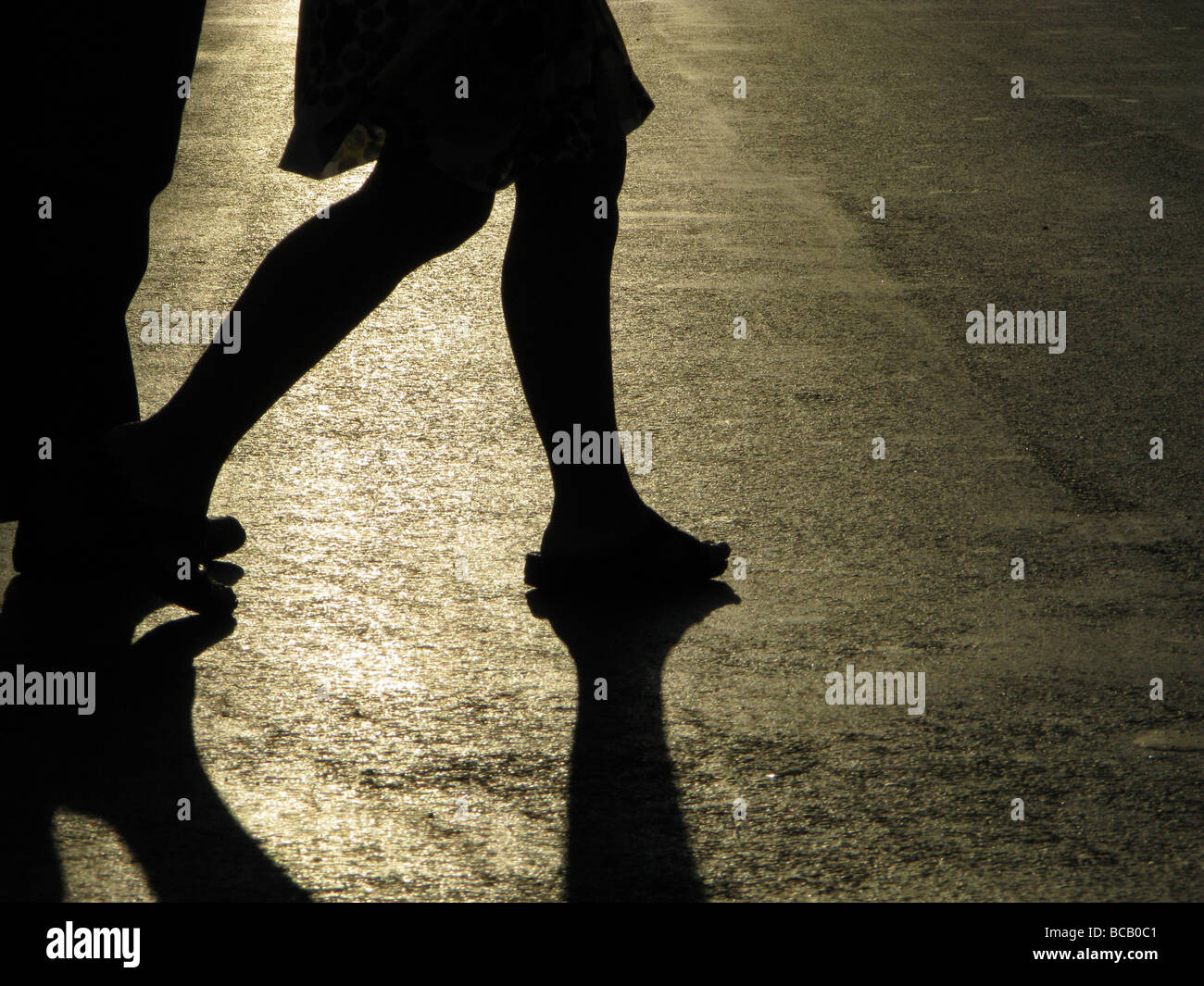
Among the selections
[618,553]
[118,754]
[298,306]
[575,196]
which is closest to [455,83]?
[575,196]

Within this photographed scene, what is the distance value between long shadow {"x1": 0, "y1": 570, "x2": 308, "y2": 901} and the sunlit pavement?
41 millimetres

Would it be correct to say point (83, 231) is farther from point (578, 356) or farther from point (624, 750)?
point (624, 750)

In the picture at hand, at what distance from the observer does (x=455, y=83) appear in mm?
3041

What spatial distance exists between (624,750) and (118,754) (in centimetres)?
79

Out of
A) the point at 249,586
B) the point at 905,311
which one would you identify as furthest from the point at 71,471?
the point at 905,311

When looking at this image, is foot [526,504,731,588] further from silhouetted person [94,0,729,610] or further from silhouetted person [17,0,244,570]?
silhouetted person [17,0,244,570]

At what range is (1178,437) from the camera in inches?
168

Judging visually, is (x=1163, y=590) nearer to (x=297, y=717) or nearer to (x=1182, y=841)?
(x=1182, y=841)

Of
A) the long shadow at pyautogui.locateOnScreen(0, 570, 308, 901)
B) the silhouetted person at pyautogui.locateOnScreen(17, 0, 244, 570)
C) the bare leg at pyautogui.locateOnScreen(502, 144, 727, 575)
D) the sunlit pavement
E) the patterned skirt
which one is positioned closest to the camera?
the long shadow at pyautogui.locateOnScreen(0, 570, 308, 901)

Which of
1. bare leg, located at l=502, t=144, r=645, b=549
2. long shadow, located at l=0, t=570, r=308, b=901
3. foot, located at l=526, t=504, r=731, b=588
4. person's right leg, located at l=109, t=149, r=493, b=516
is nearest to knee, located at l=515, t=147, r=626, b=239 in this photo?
bare leg, located at l=502, t=144, r=645, b=549

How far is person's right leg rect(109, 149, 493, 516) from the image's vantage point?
3100mm

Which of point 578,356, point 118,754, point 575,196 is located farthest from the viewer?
point 578,356

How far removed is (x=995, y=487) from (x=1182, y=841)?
1.57 m
